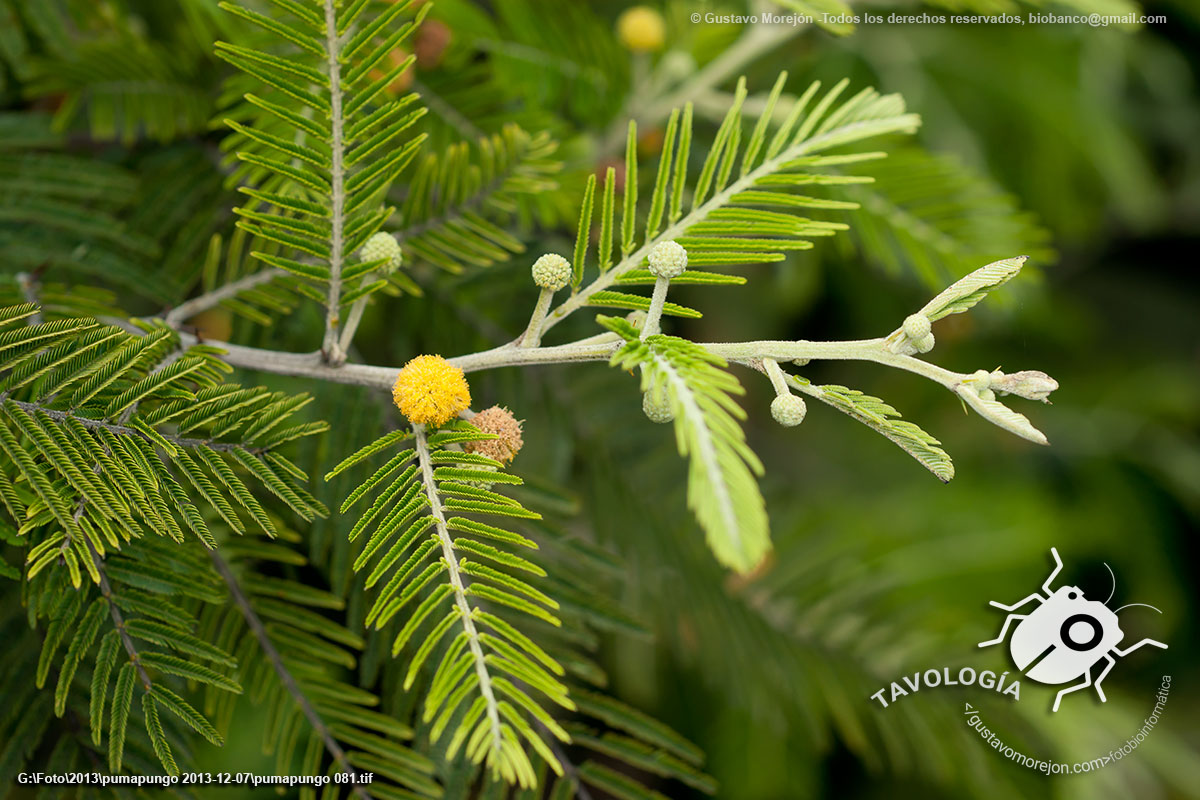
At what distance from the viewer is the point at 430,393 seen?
0.47 meters

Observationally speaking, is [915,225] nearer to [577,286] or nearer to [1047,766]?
[577,286]

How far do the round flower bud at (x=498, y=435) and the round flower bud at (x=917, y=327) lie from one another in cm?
25

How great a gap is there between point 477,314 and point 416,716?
44cm

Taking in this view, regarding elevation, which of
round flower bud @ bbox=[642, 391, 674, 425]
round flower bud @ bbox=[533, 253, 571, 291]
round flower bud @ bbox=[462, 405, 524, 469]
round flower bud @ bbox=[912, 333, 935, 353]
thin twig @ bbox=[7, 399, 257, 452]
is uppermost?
round flower bud @ bbox=[533, 253, 571, 291]

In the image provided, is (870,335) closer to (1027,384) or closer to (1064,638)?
(1064,638)

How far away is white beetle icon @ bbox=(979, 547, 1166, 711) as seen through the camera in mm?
752

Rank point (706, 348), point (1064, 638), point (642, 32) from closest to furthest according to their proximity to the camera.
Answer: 1. point (706, 348)
2. point (1064, 638)
3. point (642, 32)

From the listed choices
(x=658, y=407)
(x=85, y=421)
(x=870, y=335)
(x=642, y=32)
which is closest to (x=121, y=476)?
(x=85, y=421)

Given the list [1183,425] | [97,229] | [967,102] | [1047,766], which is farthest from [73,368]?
[1183,425]

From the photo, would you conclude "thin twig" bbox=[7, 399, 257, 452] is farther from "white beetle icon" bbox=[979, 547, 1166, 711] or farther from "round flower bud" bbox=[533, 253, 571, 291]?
"white beetle icon" bbox=[979, 547, 1166, 711]

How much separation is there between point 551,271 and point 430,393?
11cm

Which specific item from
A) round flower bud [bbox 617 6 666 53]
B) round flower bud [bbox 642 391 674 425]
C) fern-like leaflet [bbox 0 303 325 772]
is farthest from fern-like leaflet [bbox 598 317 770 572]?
round flower bud [bbox 617 6 666 53]

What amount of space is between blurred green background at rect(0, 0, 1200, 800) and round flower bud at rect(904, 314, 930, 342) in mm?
370

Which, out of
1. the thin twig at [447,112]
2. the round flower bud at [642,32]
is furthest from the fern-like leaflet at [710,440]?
the round flower bud at [642,32]
